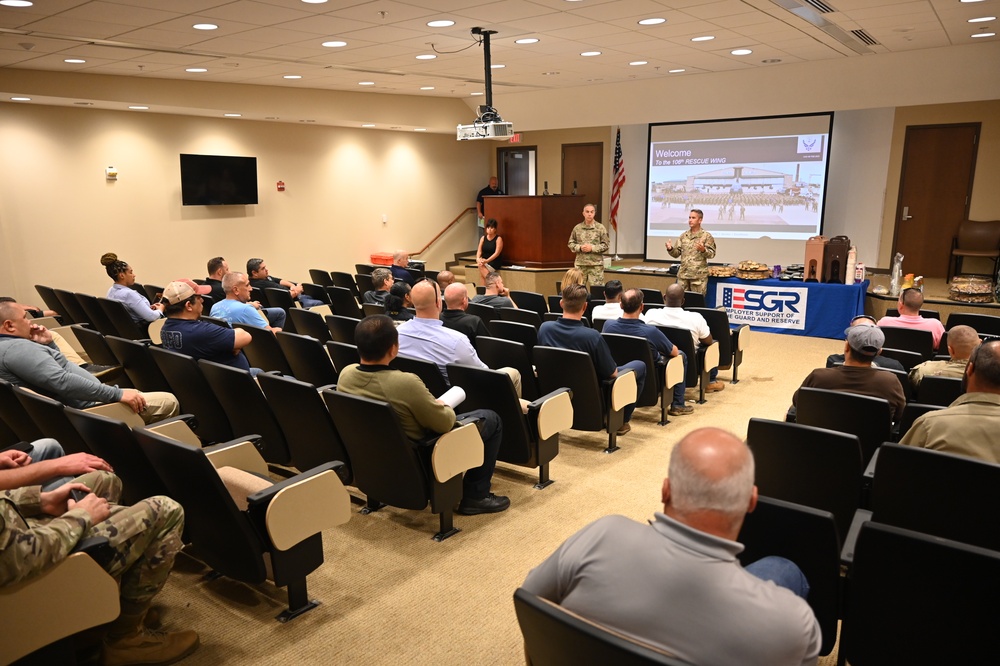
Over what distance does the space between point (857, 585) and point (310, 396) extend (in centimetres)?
249

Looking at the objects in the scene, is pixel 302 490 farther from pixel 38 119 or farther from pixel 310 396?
pixel 38 119

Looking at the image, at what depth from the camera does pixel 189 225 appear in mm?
10961

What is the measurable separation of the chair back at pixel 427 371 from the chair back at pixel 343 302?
368 centimetres

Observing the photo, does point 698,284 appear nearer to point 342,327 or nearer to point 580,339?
point 580,339

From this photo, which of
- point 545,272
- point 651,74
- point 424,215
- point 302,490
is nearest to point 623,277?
point 545,272

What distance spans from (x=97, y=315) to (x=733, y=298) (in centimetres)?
767

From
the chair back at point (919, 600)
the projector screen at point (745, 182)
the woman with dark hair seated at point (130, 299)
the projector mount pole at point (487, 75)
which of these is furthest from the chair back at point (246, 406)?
the projector screen at point (745, 182)

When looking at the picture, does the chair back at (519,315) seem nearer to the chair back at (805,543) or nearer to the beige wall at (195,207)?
the chair back at (805,543)

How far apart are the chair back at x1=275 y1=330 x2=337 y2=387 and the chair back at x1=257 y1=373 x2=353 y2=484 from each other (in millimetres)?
797

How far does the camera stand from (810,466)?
2.83m

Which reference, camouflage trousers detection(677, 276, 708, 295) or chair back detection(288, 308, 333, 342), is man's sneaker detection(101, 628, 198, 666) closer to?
chair back detection(288, 308, 333, 342)

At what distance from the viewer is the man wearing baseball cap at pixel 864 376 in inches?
135

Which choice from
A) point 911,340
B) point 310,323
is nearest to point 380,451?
point 310,323

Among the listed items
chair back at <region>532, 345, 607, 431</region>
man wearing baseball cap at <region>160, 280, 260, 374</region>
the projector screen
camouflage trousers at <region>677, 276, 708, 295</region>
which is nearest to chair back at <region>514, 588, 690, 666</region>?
chair back at <region>532, 345, 607, 431</region>
